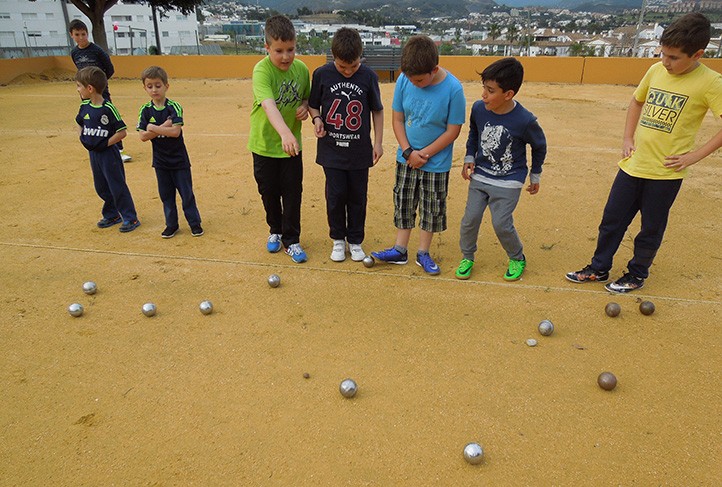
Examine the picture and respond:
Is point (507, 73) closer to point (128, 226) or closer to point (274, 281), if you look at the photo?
point (274, 281)

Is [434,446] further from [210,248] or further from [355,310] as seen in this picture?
[210,248]

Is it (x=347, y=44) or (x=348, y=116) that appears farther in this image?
(x=348, y=116)

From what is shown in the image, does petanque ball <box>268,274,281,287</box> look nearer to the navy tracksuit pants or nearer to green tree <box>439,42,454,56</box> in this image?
the navy tracksuit pants

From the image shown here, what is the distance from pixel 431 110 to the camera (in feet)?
13.6

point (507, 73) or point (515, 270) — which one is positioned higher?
point (507, 73)

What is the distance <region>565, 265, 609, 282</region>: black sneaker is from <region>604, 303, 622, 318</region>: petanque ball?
0.55m

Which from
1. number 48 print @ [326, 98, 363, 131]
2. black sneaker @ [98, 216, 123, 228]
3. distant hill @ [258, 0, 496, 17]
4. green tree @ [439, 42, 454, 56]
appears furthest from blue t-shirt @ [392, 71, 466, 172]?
distant hill @ [258, 0, 496, 17]

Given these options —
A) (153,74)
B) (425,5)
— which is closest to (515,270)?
(153,74)

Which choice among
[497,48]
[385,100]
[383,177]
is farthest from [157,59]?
[383,177]

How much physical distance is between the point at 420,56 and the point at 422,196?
4.05 feet

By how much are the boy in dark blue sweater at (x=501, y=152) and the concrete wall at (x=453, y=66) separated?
17.8m

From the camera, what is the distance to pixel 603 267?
451 centimetres

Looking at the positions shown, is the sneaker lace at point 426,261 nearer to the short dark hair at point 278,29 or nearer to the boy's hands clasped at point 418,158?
the boy's hands clasped at point 418,158

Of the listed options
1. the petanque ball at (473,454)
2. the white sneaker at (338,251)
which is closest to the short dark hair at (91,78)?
the white sneaker at (338,251)
